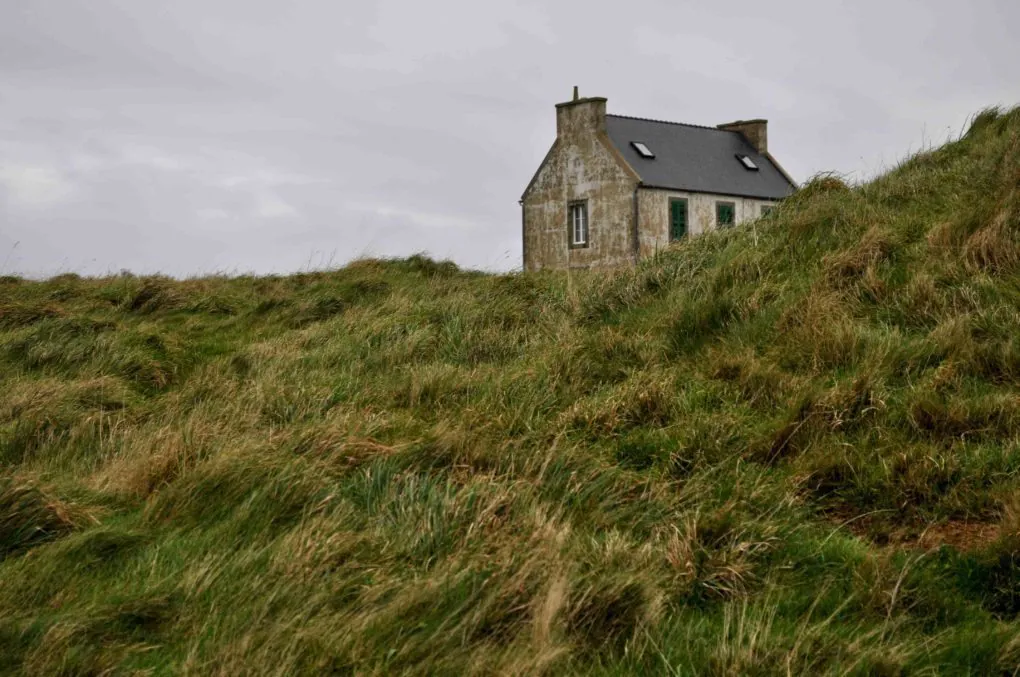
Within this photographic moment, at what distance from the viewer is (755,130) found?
36219mm

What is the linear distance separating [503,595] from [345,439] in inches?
85.6

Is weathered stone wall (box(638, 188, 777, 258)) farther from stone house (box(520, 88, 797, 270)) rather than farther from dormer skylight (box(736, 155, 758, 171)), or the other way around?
dormer skylight (box(736, 155, 758, 171))

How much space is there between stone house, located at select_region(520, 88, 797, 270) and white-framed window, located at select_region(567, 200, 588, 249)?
0.03m

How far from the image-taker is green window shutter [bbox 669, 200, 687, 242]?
98.5ft

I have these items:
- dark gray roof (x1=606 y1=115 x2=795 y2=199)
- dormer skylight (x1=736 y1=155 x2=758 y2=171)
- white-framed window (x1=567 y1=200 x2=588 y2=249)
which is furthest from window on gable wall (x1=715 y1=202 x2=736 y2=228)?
white-framed window (x1=567 y1=200 x2=588 y2=249)

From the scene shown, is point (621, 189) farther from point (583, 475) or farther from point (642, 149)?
point (583, 475)

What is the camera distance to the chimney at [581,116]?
99.8ft

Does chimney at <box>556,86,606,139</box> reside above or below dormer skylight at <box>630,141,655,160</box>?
above

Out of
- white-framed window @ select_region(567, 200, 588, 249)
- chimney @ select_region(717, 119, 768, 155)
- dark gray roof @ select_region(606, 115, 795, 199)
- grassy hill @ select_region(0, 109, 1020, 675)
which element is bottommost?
grassy hill @ select_region(0, 109, 1020, 675)

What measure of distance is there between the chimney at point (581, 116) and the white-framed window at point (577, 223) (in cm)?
229

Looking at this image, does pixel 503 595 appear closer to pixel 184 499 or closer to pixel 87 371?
pixel 184 499

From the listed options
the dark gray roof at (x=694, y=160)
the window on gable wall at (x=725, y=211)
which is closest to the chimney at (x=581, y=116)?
the dark gray roof at (x=694, y=160)

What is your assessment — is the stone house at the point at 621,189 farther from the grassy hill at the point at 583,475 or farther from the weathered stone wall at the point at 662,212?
the grassy hill at the point at 583,475

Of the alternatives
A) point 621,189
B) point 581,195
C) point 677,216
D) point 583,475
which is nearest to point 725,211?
point 677,216
